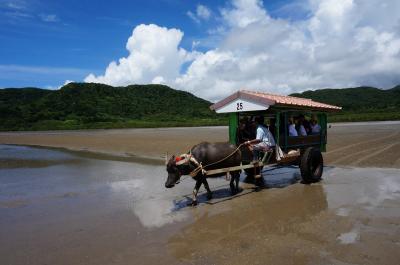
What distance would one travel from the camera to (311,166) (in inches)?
398

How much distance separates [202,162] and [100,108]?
93.9 m

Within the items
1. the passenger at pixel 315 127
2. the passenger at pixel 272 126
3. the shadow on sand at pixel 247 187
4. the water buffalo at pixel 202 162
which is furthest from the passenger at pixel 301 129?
the water buffalo at pixel 202 162

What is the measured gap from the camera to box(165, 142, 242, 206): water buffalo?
26.0ft

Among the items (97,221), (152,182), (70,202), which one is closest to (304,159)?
(152,182)

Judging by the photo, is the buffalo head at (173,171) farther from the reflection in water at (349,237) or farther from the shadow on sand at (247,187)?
the reflection in water at (349,237)

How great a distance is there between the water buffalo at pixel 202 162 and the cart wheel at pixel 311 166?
6.53 feet

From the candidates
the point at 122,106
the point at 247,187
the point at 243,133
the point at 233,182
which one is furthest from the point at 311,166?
the point at 122,106

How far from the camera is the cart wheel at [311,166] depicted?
9.74 metres

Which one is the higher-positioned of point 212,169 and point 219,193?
point 212,169

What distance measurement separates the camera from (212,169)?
8.61 metres

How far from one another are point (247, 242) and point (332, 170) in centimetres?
745

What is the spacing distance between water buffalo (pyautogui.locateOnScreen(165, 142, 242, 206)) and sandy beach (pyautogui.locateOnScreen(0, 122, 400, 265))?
20.5 inches

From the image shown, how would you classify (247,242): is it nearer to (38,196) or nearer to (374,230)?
(374,230)

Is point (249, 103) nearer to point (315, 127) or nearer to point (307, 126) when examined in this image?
point (307, 126)
